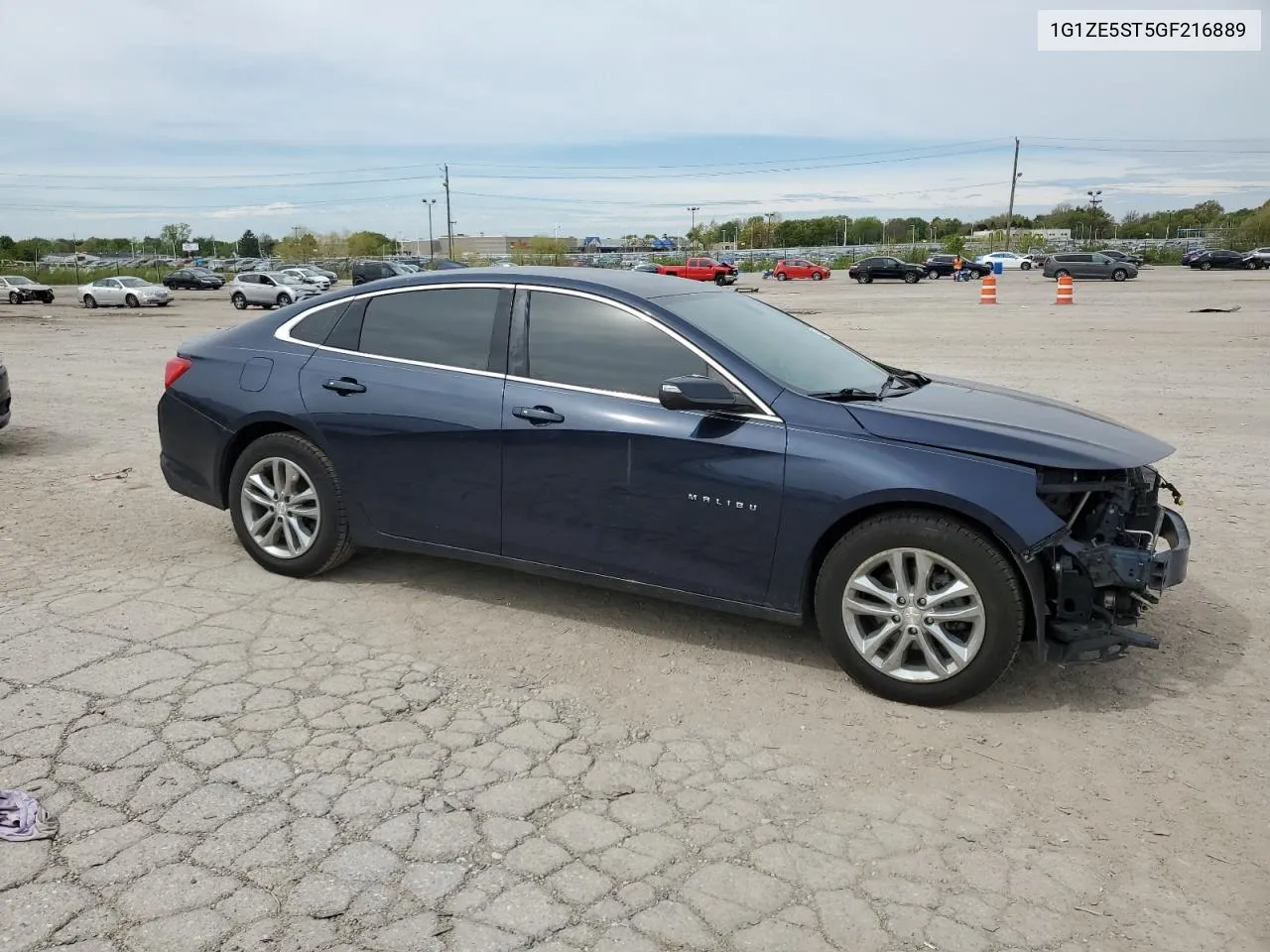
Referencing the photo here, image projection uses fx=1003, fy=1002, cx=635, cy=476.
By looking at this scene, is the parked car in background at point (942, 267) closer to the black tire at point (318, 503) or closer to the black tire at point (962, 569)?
the black tire at point (318, 503)

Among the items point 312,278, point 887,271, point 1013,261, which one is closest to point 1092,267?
point 887,271

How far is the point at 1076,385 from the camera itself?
12.3 metres

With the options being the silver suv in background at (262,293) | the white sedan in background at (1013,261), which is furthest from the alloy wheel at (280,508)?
the white sedan in background at (1013,261)

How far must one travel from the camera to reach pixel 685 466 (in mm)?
4176

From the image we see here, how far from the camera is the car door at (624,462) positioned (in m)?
4.11

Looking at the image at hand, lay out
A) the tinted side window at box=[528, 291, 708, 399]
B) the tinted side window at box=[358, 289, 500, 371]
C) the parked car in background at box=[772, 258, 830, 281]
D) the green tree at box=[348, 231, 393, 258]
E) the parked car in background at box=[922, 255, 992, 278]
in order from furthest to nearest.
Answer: the green tree at box=[348, 231, 393, 258] → the parked car in background at box=[772, 258, 830, 281] → the parked car in background at box=[922, 255, 992, 278] → the tinted side window at box=[358, 289, 500, 371] → the tinted side window at box=[528, 291, 708, 399]

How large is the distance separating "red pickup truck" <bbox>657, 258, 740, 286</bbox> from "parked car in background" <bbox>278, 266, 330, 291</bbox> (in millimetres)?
17174

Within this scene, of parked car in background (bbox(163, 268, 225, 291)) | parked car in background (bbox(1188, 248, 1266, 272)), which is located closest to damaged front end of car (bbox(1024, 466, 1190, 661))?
parked car in background (bbox(163, 268, 225, 291))

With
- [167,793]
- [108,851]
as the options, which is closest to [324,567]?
[167,793]

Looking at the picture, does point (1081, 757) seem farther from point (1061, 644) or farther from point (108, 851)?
point (108, 851)

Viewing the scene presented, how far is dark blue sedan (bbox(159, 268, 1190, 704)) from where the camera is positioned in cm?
379

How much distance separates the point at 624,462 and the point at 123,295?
43.0m

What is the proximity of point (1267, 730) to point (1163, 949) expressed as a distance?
154 centimetres

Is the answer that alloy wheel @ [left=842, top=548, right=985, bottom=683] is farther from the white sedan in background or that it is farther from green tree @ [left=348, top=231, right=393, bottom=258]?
green tree @ [left=348, top=231, right=393, bottom=258]
